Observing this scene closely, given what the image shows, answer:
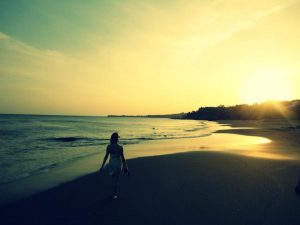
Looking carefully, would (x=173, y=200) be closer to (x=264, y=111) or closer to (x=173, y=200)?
(x=173, y=200)

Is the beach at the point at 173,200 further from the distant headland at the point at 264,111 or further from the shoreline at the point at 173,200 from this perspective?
the distant headland at the point at 264,111

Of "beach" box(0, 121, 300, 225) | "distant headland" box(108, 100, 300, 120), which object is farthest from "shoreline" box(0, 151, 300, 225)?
"distant headland" box(108, 100, 300, 120)

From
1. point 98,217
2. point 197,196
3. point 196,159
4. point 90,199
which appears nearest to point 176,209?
point 197,196

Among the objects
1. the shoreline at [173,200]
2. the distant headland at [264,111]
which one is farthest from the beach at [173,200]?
the distant headland at [264,111]

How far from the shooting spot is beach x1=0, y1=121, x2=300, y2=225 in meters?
7.34

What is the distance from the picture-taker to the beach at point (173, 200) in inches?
289

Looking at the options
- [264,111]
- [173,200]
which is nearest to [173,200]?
[173,200]

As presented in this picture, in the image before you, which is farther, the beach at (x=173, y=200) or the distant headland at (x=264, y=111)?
the distant headland at (x=264, y=111)

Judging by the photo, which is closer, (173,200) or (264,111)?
(173,200)

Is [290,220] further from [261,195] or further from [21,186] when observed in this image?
[21,186]

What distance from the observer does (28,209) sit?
27.1ft

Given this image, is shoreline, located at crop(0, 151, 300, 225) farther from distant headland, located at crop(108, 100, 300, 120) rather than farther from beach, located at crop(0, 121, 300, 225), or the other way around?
distant headland, located at crop(108, 100, 300, 120)

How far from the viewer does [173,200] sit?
873 centimetres

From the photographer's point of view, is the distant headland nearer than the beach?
No
